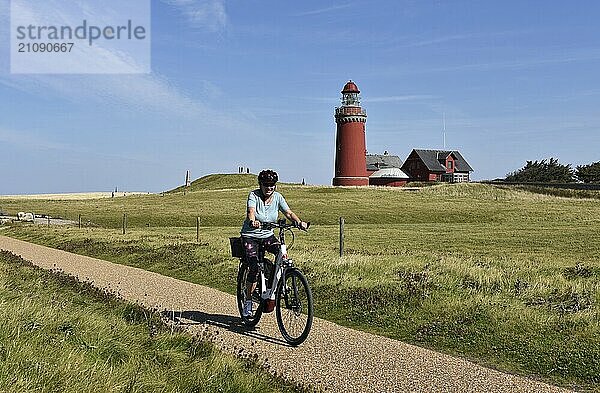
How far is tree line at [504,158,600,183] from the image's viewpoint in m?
116

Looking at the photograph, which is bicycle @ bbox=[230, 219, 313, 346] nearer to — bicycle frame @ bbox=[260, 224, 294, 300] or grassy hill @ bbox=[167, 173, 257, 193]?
bicycle frame @ bbox=[260, 224, 294, 300]

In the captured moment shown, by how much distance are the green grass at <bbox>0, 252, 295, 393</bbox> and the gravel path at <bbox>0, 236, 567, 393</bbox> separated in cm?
82

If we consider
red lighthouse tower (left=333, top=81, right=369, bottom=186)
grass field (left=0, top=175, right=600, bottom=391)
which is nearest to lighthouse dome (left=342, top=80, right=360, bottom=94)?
red lighthouse tower (left=333, top=81, right=369, bottom=186)

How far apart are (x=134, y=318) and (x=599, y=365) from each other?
608 cm

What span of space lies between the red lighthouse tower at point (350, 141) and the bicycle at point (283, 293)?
8595 cm

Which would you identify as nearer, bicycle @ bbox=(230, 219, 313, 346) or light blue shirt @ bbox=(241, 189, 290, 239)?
bicycle @ bbox=(230, 219, 313, 346)

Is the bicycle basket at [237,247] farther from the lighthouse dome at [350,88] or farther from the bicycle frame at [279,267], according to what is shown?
the lighthouse dome at [350,88]

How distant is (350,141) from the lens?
95688 millimetres

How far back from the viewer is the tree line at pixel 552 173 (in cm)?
11612

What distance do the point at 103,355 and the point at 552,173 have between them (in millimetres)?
126820

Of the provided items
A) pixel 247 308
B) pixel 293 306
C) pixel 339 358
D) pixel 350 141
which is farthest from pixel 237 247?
pixel 350 141

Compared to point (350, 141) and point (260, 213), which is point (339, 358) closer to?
point (260, 213)

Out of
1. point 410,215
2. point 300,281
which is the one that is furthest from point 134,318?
point 410,215

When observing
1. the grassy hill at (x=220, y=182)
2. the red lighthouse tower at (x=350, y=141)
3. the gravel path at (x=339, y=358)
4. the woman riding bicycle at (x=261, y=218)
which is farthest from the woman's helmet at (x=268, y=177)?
the grassy hill at (x=220, y=182)
